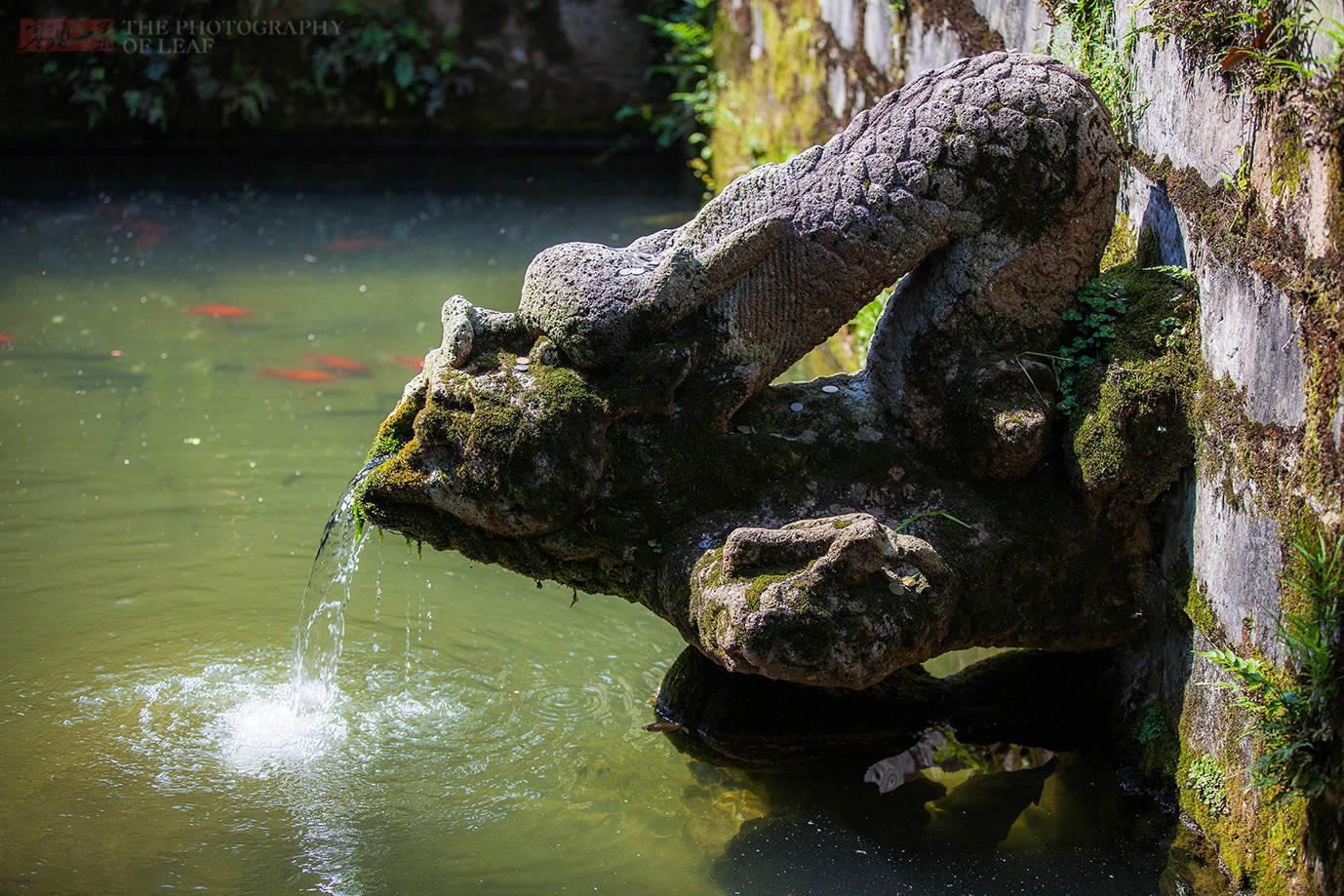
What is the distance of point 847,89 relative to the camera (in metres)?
7.70

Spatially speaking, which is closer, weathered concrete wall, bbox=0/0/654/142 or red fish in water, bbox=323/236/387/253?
red fish in water, bbox=323/236/387/253

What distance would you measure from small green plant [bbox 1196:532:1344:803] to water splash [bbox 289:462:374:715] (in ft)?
9.15

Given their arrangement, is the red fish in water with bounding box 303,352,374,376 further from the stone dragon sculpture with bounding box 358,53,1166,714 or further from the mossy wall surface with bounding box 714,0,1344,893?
the mossy wall surface with bounding box 714,0,1344,893

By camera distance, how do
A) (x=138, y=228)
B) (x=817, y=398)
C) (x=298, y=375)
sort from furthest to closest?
(x=138, y=228) → (x=298, y=375) → (x=817, y=398)

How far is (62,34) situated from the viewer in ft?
40.5

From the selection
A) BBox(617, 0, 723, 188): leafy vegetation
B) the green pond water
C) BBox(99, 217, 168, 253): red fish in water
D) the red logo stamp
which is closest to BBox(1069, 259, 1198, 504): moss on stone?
the green pond water

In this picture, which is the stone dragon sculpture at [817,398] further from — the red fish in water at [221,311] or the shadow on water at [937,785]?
the red fish in water at [221,311]

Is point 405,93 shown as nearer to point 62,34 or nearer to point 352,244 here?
point 62,34

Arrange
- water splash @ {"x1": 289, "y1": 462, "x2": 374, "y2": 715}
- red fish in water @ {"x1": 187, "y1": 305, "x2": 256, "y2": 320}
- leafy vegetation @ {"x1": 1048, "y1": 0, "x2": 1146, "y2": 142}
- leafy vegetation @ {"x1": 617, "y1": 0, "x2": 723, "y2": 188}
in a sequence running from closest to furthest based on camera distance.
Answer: leafy vegetation @ {"x1": 1048, "y1": 0, "x2": 1146, "y2": 142} → water splash @ {"x1": 289, "y1": 462, "x2": 374, "y2": 715} → red fish in water @ {"x1": 187, "y1": 305, "x2": 256, "y2": 320} → leafy vegetation @ {"x1": 617, "y1": 0, "x2": 723, "y2": 188}

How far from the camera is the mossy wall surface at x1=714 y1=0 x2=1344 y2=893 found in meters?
2.93

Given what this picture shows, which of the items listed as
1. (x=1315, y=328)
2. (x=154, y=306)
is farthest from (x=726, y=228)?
(x=154, y=306)

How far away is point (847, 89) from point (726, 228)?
4.39m

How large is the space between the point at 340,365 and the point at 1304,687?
19.8ft

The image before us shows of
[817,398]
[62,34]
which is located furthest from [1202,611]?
[62,34]
